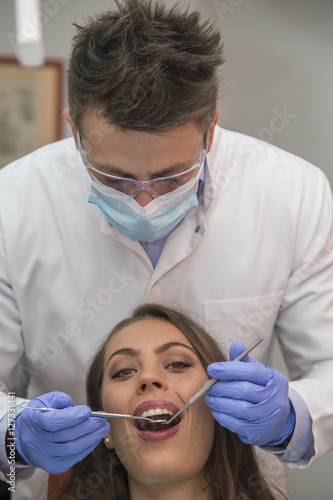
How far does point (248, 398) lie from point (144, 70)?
0.78 m

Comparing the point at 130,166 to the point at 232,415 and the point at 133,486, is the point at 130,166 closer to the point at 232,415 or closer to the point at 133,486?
the point at 232,415

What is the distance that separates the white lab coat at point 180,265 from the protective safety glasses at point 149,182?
11.1 inches

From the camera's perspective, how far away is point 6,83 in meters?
3.21

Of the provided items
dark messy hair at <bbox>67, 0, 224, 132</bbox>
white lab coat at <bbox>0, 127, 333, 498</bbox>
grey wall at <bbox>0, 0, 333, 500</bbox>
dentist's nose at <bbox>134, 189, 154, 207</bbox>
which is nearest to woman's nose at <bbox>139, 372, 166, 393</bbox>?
white lab coat at <bbox>0, 127, 333, 498</bbox>

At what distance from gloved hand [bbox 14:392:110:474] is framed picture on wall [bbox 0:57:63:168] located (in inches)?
79.1

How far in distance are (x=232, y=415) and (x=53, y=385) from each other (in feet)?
2.38

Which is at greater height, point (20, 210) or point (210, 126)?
point (210, 126)

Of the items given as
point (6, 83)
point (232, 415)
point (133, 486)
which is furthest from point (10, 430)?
point (6, 83)

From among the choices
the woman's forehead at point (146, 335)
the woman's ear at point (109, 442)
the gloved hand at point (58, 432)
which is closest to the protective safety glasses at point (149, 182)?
the woman's forehead at point (146, 335)

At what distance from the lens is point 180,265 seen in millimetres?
1861

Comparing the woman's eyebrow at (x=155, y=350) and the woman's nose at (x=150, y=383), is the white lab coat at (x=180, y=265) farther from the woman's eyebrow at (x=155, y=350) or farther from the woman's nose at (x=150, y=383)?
the woman's nose at (x=150, y=383)

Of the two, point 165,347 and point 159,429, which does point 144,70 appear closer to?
point 165,347

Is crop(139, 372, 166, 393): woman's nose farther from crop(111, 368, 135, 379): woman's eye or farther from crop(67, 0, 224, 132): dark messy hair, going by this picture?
crop(67, 0, 224, 132): dark messy hair

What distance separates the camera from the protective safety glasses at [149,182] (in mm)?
1523
